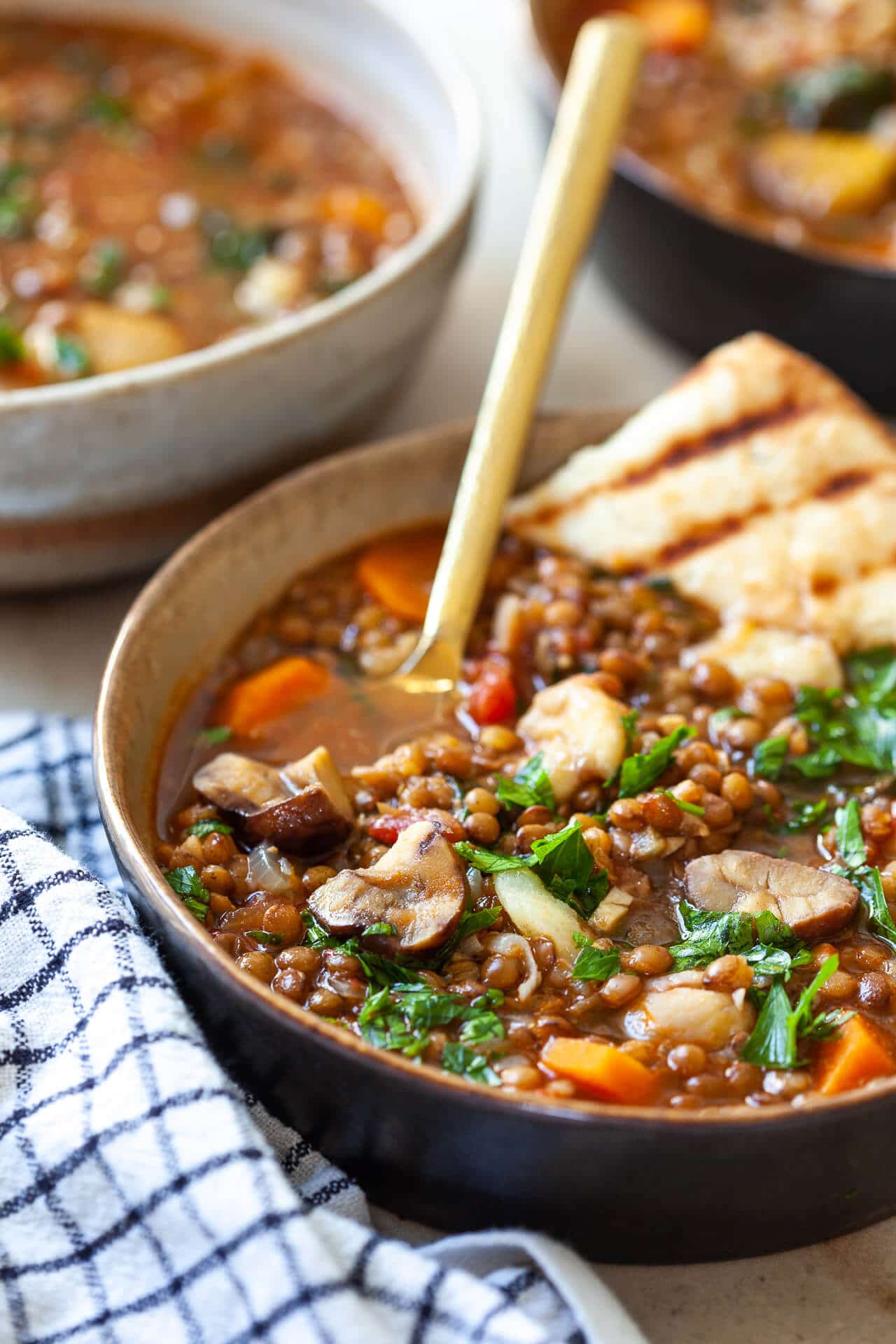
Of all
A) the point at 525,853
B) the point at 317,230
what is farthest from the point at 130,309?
the point at 525,853

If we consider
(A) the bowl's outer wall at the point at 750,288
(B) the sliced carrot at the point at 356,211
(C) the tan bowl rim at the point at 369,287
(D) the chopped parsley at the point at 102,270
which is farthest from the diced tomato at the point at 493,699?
(B) the sliced carrot at the point at 356,211

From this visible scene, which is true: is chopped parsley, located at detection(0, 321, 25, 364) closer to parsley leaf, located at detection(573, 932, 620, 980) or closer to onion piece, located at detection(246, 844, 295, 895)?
onion piece, located at detection(246, 844, 295, 895)

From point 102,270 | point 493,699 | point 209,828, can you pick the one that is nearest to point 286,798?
point 209,828

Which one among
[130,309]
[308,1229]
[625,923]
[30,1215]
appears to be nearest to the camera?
[308,1229]

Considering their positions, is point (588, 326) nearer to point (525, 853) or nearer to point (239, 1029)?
point (525, 853)

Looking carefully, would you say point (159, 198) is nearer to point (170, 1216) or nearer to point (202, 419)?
point (202, 419)
